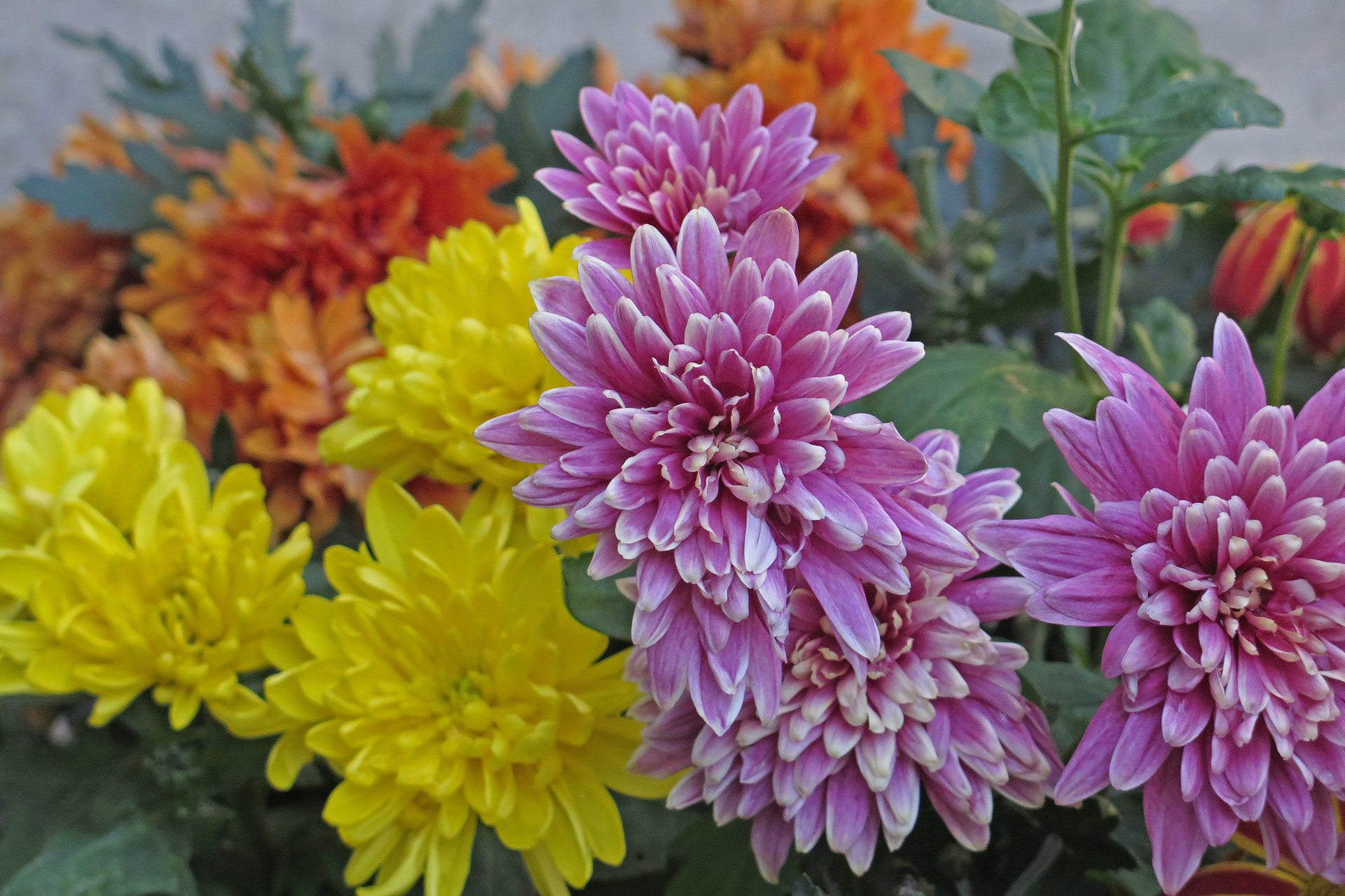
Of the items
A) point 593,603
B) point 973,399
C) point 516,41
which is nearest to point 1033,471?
point 973,399

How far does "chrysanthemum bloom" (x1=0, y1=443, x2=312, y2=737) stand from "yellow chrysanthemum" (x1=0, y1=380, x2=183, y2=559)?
2 centimetres

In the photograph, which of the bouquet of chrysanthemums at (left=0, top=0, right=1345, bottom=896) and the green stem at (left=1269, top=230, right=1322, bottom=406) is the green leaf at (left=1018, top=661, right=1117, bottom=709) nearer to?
the bouquet of chrysanthemums at (left=0, top=0, right=1345, bottom=896)

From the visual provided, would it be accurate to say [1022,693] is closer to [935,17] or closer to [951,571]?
[951,571]

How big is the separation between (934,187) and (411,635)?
376mm

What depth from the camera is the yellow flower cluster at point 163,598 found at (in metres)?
0.32

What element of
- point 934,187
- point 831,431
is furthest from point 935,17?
point 831,431

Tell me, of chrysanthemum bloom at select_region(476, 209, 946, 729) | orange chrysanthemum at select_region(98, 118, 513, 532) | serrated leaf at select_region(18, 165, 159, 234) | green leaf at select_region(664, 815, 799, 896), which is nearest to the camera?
chrysanthemum bloom at select_region(476, 209, 946, 729)

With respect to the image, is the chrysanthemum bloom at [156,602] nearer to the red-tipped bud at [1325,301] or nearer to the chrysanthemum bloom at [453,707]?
the chrysanthemum bloom at [453,707]

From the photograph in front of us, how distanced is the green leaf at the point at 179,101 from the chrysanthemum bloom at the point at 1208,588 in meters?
0.57

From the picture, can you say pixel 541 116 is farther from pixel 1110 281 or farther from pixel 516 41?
pixel 516 41

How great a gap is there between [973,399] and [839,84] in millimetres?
310

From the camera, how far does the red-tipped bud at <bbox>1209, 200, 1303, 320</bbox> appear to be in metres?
0.45

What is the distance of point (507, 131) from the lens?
588 mm

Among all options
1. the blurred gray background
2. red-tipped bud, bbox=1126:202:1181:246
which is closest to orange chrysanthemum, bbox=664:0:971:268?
red-tipped bud, bbox=1126:202:1181:246
